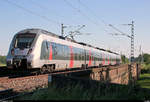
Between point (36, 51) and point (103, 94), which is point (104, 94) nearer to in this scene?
point (103, 94)

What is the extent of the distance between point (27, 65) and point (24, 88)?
1.93 m

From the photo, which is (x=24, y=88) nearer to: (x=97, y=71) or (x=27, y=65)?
(x=27, y=65)

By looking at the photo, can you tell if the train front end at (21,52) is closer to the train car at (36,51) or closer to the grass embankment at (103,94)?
the train car at (36,51)

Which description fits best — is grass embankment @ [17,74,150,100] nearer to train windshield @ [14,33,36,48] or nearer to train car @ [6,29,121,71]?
train car @ [6,29,121,71]

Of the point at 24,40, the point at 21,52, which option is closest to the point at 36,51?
the point at 21,52

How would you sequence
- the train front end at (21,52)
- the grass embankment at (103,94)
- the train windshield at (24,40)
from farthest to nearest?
the train windshield at (24,40) < the train front end at (21,52) < the grass embankment at (103,94)

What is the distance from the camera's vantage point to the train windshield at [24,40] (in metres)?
14.3

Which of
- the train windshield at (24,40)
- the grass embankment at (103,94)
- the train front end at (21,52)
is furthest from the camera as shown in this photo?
the train windshield at (24,40)

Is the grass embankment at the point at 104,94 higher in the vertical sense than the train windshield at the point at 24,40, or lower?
lower

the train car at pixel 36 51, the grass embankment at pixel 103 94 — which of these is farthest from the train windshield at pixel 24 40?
the grass embankment at pixel 103 94

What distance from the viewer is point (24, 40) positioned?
575 inches

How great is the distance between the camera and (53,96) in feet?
21.8

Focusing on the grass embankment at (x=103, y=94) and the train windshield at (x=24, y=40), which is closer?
the grass embankment at (x=103, y=94)

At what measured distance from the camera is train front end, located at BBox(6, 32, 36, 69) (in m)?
13.7
